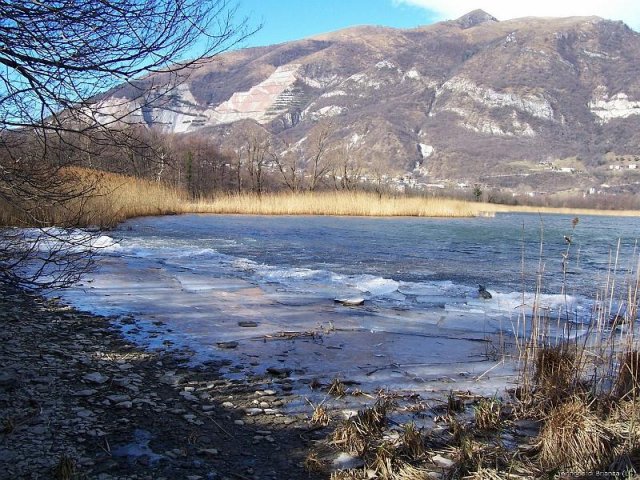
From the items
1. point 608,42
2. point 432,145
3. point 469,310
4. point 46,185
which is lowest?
point 469,310

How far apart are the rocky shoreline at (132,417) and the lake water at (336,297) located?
0.43m

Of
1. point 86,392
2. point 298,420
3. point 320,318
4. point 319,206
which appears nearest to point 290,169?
point 319,206

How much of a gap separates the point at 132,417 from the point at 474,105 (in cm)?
14800

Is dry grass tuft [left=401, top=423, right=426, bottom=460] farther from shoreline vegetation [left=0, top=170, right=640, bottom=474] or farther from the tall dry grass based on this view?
the tall dry grass

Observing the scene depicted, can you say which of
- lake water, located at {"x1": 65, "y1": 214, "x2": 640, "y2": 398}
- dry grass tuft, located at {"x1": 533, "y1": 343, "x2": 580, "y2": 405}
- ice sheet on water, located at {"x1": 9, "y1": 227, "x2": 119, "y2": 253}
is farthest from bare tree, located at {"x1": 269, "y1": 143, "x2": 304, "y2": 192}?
dry grass tuft, located at {"x1": 533, "y1": 343, "x2": 580, "y2": 405}

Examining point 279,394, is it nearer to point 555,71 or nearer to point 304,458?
point 304,458

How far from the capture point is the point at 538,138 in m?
122

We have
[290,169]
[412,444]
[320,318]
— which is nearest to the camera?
[412,444]

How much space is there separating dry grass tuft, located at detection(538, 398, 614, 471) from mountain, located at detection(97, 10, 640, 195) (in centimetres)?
7940

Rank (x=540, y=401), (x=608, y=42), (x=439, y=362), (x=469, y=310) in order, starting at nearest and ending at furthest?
(x=540, y=401) → (x=439, y=362) → (x=469, y=310) → (x=608, y=42)

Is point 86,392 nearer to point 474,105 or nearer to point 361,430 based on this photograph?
point 361,430

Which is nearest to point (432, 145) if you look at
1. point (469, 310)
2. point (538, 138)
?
point (538, 138)

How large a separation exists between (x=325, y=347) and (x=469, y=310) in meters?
2.07

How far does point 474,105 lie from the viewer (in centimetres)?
13862
